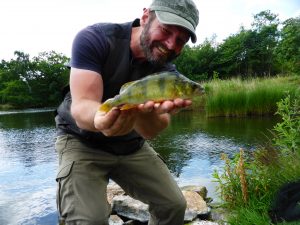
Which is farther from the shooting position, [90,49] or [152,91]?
[90,49]

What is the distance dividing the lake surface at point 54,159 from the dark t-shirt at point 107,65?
3.13 meters

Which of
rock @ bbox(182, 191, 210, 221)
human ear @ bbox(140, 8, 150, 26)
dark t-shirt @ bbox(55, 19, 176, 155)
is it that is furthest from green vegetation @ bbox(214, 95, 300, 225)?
human ear @ bbox(140, 8, 150, 26)

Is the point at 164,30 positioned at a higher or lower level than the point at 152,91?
higher

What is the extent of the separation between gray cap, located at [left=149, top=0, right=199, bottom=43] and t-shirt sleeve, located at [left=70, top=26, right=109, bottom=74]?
22.2 inches

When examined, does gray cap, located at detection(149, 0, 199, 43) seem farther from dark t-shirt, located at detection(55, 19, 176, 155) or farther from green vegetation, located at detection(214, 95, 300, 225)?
green vegetation, located at detection(214, 95, 300, 225)

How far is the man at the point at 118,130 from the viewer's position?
9.68ft

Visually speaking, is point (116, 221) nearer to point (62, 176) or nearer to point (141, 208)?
point (141, 208)

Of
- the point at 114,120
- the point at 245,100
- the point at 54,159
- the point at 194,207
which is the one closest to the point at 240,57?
the point at 245,100

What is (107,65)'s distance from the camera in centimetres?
323

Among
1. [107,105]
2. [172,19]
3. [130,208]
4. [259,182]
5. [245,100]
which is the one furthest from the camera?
[245,100]

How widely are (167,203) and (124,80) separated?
137 centimetres

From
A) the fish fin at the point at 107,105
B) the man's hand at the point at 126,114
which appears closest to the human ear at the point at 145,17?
the man's hand at the point at 126,114

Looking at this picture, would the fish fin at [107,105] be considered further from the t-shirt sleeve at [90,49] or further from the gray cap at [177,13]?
the gray cap at [177,13]

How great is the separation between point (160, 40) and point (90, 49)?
0.64 metres
